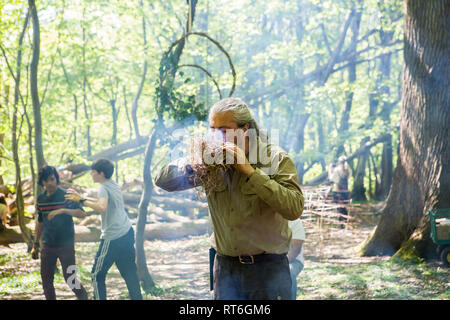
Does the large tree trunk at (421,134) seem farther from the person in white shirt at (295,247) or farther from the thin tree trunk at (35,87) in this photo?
the thin tree trunk at (35,87)

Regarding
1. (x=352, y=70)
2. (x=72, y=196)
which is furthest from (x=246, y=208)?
(x=352, y=70)

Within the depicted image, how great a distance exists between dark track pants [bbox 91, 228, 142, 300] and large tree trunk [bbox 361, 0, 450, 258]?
2.71 m

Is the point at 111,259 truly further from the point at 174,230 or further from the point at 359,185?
the point at 359,185

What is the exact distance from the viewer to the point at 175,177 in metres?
1.53

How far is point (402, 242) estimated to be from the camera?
442 centimetres

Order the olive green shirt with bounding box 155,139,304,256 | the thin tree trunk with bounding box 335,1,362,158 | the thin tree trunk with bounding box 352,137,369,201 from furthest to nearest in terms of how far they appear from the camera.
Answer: the thin tree trunk with bounding box 352,137,369,201 < the thin tree trunk with bounding box 335,1,362,158 < the olive green shirt with bounding box 155,139,304,256

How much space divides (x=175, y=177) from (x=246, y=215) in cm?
28

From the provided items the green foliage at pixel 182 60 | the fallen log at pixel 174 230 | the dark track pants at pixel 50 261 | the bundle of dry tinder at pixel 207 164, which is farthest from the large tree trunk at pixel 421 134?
the bundle of dry tinder at pixel 207 164

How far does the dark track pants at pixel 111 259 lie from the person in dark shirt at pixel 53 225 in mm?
308

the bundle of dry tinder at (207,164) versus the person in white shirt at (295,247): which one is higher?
the bundle of dry tinder at (207,164)

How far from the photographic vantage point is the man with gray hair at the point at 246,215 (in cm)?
149

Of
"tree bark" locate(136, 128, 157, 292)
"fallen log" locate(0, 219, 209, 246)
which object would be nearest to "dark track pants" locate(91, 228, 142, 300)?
"tree bark" locate(136, 128, 157, 292)

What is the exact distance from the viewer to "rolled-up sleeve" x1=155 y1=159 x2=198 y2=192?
1.52 m

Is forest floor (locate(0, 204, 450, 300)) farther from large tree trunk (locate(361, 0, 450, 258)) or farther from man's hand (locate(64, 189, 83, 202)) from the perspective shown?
man's hand (locate(64, 189, 83, 202))
